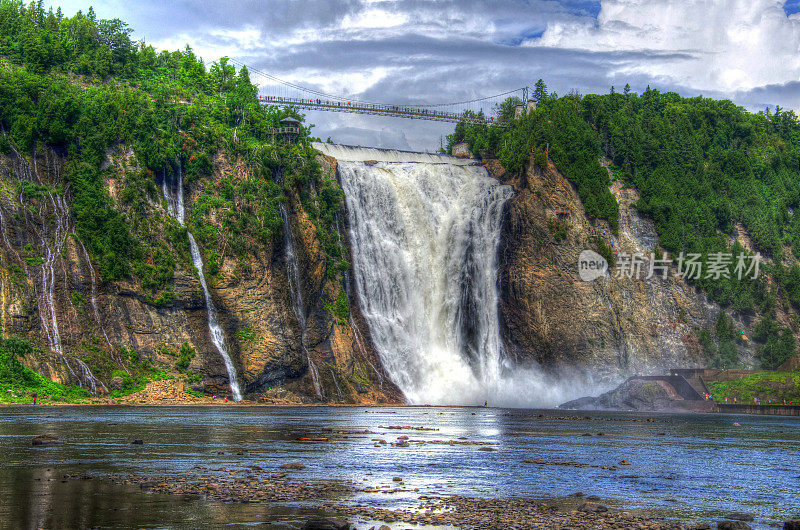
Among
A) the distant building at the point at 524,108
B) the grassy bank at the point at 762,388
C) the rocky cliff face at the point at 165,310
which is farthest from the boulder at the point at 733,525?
the distant building at the point at 524,108

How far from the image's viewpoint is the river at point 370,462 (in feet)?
70.7

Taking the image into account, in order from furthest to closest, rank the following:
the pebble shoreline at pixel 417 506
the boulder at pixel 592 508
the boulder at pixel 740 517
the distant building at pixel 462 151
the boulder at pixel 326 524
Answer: the distant building at pixel 462 151 → the boulder at pixel 592 508 → the boulder at pixel 740 517 → the pebble shoreline at pixel 417 506 → the boulder at pixel 326 524

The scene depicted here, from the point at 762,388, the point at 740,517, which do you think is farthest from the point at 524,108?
the point at 740,517

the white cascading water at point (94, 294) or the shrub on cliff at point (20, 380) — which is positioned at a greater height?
the white cascading water at point (94, 294)

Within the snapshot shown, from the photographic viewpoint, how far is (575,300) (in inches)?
3821

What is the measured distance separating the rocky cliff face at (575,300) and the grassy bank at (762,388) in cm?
851

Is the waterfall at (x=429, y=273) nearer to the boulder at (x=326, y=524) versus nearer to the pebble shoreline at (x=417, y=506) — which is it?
the pebble shoreline at (x=417, y=506)

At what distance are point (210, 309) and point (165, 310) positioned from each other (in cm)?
411

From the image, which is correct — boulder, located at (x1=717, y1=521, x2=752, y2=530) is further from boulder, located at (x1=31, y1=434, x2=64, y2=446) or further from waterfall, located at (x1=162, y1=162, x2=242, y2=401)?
waterfall, located at (x1=162, y1=162, x2=242, y2=401)

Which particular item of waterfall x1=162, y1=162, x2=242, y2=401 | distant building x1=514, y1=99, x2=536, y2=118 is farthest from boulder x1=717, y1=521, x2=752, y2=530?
distant building x1=514, y1=99, x2=536, y2=118

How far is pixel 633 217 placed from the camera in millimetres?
111562

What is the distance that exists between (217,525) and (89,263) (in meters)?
57.8

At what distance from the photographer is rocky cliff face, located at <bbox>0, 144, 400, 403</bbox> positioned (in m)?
67.9

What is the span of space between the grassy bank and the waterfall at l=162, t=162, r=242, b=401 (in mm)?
53416
